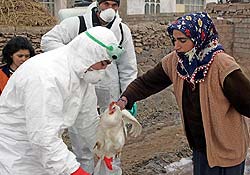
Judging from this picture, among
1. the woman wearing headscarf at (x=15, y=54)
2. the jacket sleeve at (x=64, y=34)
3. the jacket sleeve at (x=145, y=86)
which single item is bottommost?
the jacket sleeve at (x=145, y=86)

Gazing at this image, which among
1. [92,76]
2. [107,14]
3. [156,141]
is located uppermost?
[107,14]

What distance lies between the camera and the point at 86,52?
2.24m

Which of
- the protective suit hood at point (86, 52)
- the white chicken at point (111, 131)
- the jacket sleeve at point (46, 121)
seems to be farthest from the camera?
the white chicken at point (111, 131)

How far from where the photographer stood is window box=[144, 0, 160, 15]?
61.6 ft

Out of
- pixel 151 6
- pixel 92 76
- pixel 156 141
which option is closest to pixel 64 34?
pixel 92 76

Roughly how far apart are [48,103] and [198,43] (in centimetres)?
105

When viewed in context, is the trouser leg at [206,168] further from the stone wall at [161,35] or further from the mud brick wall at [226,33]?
the mud brick wall at [226,33]

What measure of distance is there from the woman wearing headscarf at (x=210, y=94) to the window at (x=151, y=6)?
637 inches

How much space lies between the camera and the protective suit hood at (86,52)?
7.36ft

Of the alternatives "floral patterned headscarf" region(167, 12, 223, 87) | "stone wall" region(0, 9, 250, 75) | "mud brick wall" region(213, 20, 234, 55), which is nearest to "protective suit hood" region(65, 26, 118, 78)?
"floral patterned headscarf" region(167, 12, 223, 87)

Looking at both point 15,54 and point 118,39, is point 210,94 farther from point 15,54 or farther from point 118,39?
point 15,54

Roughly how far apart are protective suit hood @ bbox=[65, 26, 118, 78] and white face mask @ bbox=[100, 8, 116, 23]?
1209mm

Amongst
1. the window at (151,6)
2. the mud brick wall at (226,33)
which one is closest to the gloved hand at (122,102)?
the mud brick wall at (226,33)

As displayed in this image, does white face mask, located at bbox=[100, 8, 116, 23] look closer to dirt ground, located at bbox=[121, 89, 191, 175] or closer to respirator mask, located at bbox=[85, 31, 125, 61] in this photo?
respirator mask, located at bbox=[85, 31, 125, 61]
